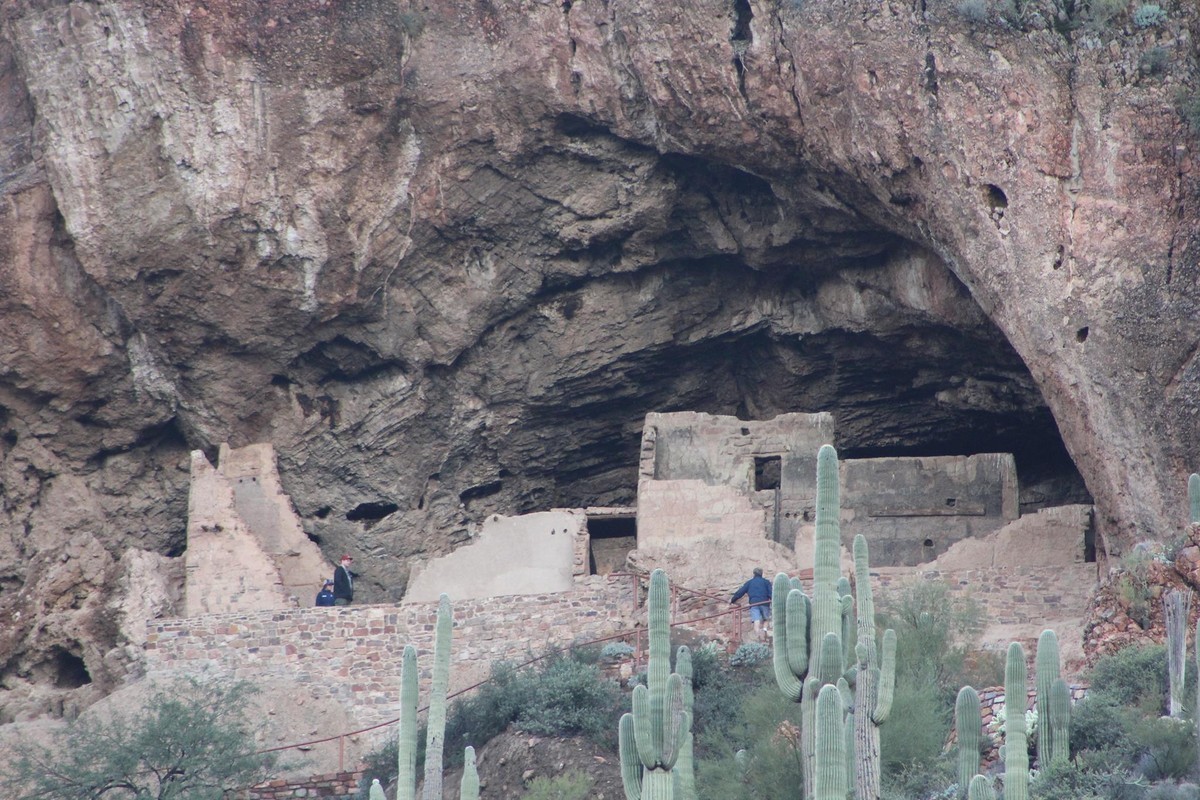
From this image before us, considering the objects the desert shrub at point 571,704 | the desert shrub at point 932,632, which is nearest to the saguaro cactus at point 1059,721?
the desert shrub at point 932,632

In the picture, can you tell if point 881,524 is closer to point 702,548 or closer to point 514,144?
point 702,548

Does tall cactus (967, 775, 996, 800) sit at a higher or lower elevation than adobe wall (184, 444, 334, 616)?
lower

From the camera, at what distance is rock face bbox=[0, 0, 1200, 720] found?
2278 cm

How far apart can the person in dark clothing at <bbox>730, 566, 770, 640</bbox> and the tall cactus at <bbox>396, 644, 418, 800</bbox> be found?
25.1 feet

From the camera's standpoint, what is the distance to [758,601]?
78.8 ft

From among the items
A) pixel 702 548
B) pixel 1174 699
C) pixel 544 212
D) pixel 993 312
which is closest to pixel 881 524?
pixel 702 548

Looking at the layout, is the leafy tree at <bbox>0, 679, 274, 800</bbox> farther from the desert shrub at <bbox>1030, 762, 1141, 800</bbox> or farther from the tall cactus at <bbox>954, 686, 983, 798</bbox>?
the desert shrub at <bbox>1030, 762, 1141, 800</bbox>

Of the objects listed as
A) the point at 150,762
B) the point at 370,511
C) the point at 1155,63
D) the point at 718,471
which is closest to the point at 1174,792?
the point at 1155,63

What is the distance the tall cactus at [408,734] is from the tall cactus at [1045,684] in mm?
5079

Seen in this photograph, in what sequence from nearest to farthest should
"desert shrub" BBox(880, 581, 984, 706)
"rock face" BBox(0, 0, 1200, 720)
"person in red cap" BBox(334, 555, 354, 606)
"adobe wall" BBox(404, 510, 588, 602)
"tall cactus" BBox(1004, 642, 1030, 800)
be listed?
"tall cactus" BBox(1004, 642, 1030, 800) → "desert shrub" BBox(880, 581, 984, 706) → "rock face" BBox(0, 0, 1200, 720) → "adobe wall" BBox(404, 510, 588, 602) → "person in red cap" BBox(334, 555, 354, 606)

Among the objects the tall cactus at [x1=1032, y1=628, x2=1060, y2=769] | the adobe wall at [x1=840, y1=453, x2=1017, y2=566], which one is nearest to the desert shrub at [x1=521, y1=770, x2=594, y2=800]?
the tall cactus at [x1=1032, y1=628, x2=1060, y2=769]

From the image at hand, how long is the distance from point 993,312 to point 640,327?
675 cm

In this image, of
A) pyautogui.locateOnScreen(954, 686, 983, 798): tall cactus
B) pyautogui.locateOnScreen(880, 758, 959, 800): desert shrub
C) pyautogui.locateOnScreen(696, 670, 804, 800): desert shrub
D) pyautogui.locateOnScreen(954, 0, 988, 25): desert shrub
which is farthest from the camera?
pyautogui.locateOnScreen(954, 0, 988, 25): desert shrub

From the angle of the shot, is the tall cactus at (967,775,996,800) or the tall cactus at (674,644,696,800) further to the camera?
the tall cactus at (674,644,696,800)
